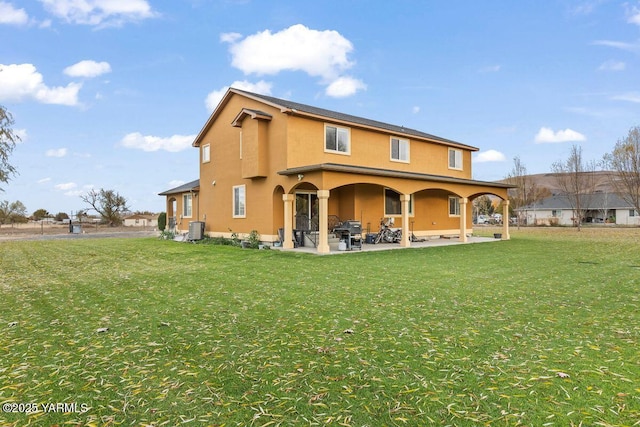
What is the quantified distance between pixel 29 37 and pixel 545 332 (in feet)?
71.6

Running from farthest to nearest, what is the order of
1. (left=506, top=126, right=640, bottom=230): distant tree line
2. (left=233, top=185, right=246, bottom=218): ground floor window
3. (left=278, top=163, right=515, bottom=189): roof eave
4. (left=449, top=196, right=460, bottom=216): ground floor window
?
(left=506, top=126, right=640, bottom=230): distant tree line, (left=449, top=196, right=460, bottom=216): ground floor window, (left=233, top=185, right=246, bottom=218): ground floor window, (left=278, top=163, right=515, bottom=189): roof eave

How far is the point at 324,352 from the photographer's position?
12.4 feet

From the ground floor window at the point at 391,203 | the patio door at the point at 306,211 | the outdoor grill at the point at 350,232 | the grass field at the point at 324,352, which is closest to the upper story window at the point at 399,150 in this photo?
Result: the ground floor window at the point at 391,203

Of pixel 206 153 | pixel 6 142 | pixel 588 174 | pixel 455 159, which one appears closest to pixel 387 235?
pixel 455 159

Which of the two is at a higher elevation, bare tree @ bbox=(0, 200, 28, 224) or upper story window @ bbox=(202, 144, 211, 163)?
upper story window @ bbox=(202, 144, 211, 163)

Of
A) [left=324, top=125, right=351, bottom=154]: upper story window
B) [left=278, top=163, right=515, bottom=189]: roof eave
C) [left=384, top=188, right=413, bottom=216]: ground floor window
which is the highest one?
[left=324, top=125, right=351, bottom=154]: upper story window

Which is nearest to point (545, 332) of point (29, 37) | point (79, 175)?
point (29, 37)

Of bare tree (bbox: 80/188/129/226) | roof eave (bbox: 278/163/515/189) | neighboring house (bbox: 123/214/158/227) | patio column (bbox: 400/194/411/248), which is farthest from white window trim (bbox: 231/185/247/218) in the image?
neighboring house (bbox: 123/214/158/227)

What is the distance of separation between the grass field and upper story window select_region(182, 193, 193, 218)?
15.7 meters

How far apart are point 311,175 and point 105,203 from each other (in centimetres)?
3988

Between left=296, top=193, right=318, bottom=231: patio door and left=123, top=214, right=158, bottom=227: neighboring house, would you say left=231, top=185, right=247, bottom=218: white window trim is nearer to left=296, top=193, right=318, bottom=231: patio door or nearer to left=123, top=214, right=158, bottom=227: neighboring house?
left=296, top=193, right=318, bottom=231: patio door

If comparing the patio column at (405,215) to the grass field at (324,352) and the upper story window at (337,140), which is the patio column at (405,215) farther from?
the grass field at (324,352)

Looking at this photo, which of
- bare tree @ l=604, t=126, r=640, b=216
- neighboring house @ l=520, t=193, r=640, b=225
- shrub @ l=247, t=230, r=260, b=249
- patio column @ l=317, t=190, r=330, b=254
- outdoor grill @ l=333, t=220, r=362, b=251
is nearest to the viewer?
patio column @ l=317, t=190, r=330, b=254

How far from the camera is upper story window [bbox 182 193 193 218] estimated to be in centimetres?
2319
